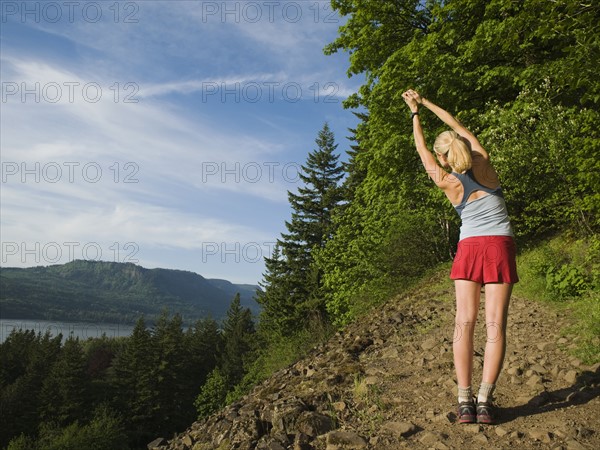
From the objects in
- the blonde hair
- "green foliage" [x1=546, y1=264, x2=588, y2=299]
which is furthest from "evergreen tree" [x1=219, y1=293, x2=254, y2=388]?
the blonde hair

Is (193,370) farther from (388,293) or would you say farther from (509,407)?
(509,407)

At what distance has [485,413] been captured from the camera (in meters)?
3.83

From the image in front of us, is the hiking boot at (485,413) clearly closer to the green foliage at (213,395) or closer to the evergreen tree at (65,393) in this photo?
the green foliage at (213,395)

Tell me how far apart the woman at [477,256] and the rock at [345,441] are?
0.94 meters

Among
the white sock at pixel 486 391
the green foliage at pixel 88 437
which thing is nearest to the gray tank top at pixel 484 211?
the white sock at pixel 486 391

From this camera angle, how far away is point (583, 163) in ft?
23.6

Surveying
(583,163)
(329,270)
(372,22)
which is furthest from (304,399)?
(329,270)

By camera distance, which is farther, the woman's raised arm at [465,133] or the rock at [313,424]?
the rock at [313,424]

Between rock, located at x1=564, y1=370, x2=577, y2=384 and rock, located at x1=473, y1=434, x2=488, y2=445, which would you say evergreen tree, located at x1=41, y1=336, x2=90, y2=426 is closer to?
rock, located at x1=564, y1=370, x2=577, y2=384

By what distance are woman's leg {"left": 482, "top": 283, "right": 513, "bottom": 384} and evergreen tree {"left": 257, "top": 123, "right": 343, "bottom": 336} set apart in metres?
29.7

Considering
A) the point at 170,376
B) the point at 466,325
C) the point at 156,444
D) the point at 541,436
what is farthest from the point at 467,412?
the point at 170,376

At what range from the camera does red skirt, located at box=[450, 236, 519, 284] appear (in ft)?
11.9

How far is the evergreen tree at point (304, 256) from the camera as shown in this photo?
3456 centimetres

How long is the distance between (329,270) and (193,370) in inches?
2392
